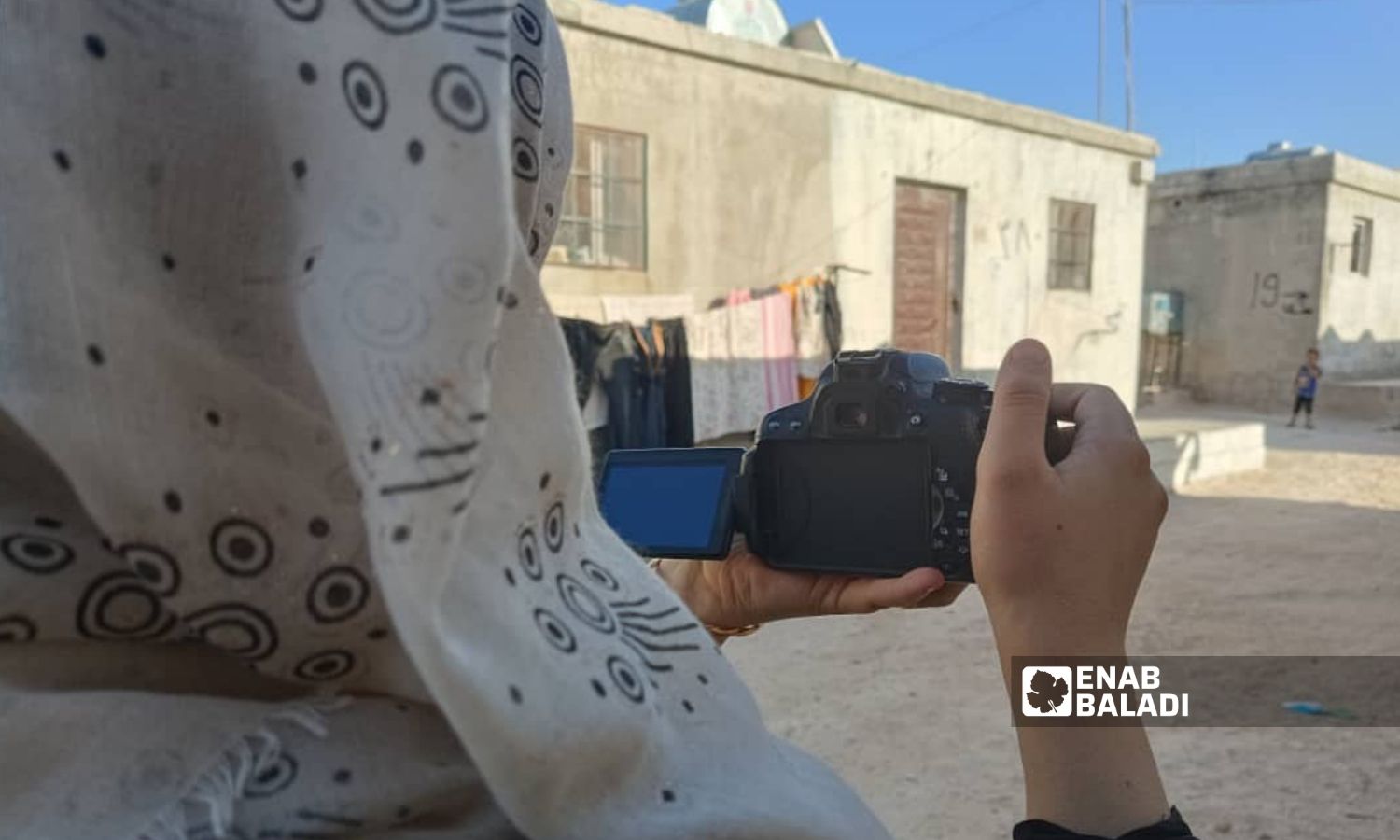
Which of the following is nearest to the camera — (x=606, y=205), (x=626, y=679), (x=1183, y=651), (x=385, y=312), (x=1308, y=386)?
(x=385, y=312)

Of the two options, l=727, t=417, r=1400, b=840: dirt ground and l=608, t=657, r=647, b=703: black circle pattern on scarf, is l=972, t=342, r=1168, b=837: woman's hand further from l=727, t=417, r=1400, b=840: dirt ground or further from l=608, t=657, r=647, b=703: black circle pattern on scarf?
l=727, t=417, r=1400, b=840: dirt ground

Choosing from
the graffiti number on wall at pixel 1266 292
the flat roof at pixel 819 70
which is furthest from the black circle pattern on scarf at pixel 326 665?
the graffiti number on wall at pixel 1266 292

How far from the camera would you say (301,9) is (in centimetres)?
38

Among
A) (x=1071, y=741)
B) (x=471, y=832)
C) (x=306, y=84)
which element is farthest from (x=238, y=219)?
(x=1071, y=741)

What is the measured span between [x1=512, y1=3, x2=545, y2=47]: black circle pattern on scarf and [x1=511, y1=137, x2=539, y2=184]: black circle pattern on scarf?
7 centimetres

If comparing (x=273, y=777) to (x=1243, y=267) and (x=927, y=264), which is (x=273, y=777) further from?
(x=1243, y=267)

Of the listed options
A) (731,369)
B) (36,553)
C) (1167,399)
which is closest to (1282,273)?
(1167,399)

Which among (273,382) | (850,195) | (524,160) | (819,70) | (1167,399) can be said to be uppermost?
(819,70)

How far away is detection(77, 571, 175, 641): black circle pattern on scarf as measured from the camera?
0.41 meters

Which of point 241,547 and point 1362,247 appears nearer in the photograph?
point 241,547

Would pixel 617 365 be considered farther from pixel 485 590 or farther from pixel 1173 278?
pixel 1173 278

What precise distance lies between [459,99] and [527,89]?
0.12 metres

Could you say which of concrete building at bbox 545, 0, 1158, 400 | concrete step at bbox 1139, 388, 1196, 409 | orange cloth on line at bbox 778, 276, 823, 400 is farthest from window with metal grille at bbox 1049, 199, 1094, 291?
concrete step at bbox 1139, 388, 1196, 409

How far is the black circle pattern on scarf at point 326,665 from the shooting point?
0.44 m
